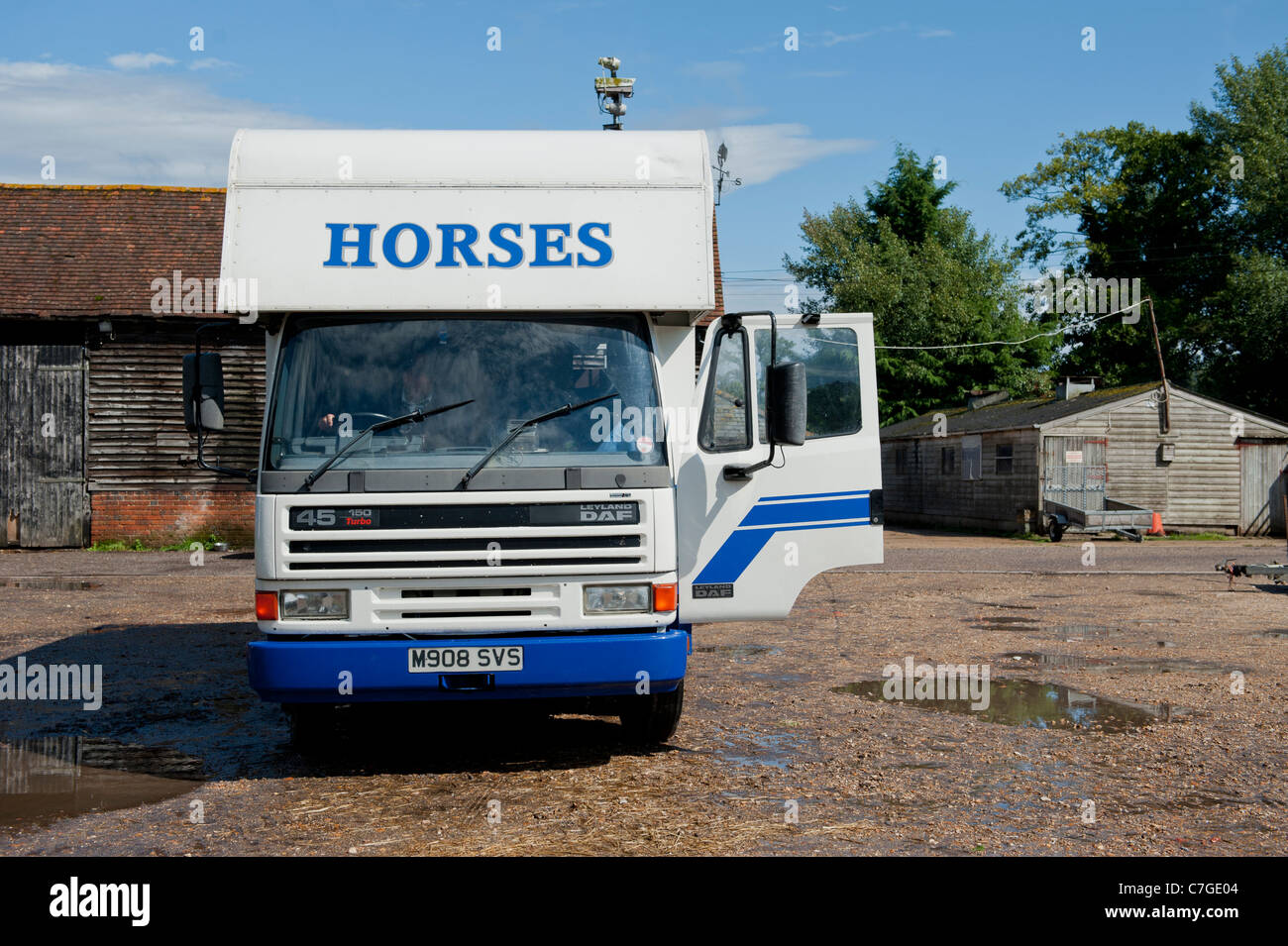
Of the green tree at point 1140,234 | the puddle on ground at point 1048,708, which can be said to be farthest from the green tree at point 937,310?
the puddle on ground at point 1048,708

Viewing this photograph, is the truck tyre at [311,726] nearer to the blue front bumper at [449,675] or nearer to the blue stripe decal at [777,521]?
the blue front bumper at [449,675]

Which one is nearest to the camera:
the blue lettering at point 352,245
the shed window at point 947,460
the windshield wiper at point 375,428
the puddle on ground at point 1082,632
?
the windshield wiper at point 375,428

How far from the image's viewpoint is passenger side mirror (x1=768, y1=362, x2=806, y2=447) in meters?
6.27

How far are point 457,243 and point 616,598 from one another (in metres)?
2.11

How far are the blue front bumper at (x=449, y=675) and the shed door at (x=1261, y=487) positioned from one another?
29142mm

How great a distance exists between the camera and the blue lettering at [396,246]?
6445mm

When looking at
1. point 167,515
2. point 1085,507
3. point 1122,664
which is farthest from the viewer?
point 1085,507

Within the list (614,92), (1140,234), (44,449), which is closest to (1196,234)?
(1140,234)

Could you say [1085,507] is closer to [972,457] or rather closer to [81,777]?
[972,457]

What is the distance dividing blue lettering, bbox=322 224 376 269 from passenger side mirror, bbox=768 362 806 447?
7.38ft

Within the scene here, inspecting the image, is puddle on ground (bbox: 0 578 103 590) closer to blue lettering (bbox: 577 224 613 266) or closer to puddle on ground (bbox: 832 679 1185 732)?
puddle on ground (bbox: 832 679 1185 732)

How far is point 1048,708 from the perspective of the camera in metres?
8.20

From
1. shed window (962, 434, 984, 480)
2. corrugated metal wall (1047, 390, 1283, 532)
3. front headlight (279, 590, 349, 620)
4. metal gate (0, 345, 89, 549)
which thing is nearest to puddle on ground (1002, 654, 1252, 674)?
front headlight (279, 590, 349, 620)
